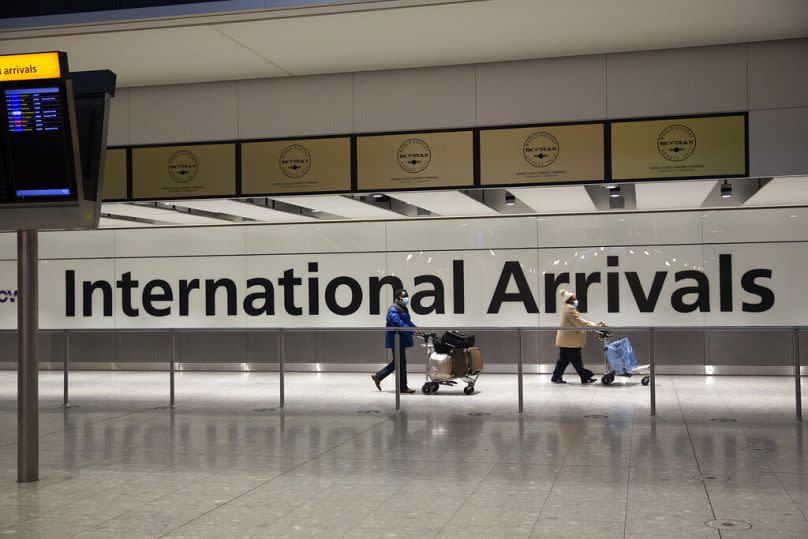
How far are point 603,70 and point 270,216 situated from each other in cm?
839

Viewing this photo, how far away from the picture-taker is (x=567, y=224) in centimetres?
1833

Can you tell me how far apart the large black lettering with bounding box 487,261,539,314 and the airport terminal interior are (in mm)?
45

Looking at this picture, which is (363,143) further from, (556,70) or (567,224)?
Result: (567,224)

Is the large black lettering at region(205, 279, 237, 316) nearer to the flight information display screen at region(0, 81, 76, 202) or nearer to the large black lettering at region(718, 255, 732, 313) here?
the large black lettering at region(718, 255, 732, 313)

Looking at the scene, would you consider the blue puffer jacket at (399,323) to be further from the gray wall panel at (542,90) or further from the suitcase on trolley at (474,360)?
the gray wall panel at (542,90)

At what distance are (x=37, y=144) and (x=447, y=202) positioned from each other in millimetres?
8319

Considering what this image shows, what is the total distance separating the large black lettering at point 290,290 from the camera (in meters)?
19.7

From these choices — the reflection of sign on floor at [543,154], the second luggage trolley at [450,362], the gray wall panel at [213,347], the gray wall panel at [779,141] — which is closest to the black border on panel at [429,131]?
the reflection of sign on floor at [543,154]

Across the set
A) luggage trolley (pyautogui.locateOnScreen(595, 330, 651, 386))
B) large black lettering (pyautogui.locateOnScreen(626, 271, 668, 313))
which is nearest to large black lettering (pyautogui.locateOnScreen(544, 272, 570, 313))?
large black lettering (pyautogui.locateOnScreen(626, 271, 668, 313))

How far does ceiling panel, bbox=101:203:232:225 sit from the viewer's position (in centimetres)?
1472

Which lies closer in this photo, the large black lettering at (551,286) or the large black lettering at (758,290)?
the large black lettering at (758,290)

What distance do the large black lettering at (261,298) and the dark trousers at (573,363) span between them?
6.77 meters

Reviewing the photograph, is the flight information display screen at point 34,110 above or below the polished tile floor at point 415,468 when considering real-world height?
above

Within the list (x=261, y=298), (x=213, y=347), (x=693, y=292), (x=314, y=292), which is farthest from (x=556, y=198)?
(x=213, y=347)
